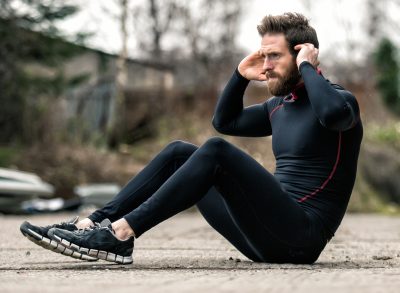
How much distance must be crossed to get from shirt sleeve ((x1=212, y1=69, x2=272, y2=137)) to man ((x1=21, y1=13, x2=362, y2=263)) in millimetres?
210

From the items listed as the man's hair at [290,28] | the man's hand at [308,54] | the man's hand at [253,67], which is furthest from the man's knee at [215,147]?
the man's hand at [253,67]

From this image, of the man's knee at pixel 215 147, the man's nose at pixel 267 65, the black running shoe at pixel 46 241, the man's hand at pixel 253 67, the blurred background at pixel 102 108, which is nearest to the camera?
the man's knee at pixel 215 147

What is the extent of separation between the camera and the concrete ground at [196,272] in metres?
3.07

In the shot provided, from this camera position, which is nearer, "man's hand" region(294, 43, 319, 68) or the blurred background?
"man's hand" region(294, 43, 319, 68)

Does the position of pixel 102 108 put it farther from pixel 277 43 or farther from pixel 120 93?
pixel 277 43

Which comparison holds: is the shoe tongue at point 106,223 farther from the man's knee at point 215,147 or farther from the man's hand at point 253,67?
the man's hand at point 253,67

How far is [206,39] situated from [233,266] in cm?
2859

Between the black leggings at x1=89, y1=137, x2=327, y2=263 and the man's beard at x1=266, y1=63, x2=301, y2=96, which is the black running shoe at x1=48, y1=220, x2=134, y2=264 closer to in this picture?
the black leggings at x1=89, y1=137, x2=327, y2=263

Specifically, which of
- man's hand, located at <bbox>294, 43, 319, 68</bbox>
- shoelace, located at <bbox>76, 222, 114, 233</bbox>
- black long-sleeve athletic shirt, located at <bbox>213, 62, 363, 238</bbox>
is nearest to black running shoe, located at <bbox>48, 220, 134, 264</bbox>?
shoelace, located at <bbox>76, 222, 114, 233</bbox>

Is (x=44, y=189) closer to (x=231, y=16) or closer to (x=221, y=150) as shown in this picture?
(x=221, y=150)

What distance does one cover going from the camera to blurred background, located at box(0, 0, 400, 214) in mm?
17250

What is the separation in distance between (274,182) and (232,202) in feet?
0.77

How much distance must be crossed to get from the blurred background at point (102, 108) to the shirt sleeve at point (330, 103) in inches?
389

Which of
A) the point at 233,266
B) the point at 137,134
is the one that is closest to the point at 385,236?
the point at 233,266
